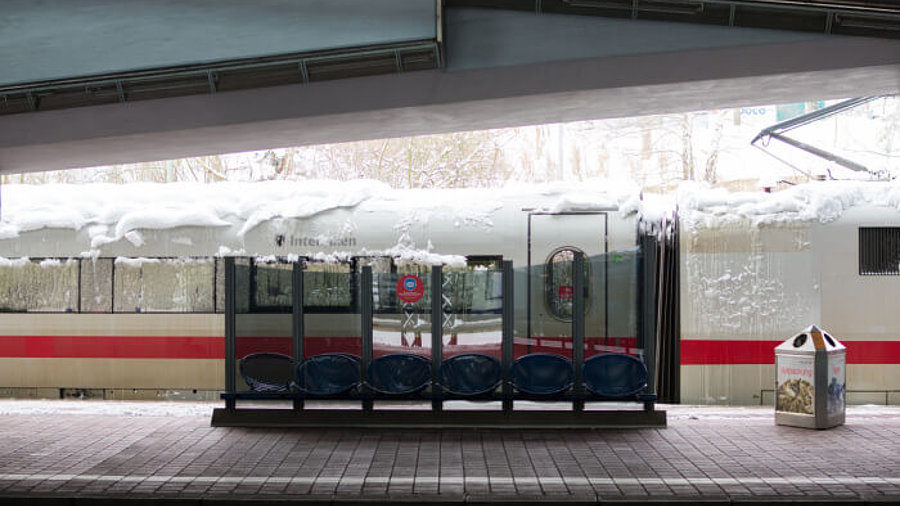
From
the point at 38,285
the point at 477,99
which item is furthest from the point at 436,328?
the point at 38,285

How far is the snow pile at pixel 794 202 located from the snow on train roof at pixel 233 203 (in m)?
1.02

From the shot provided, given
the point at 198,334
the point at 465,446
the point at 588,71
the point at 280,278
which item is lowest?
the point at 465,446

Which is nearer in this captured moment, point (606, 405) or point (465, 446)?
point (465, 446)

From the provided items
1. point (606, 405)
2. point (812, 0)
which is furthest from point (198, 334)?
point (812, 0)

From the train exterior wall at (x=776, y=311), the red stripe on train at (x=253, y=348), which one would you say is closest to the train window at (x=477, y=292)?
the red stripe on train at (x=253, y=348)

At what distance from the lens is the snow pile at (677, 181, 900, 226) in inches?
509

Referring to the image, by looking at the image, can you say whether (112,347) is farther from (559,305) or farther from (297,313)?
(559,305)

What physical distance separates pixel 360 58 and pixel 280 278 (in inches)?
123

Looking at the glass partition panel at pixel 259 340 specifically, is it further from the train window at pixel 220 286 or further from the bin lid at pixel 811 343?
the bin lid at pixel 811 343

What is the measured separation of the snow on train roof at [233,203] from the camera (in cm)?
1329

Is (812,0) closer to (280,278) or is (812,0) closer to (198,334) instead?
(280,278)

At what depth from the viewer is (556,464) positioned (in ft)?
29.2

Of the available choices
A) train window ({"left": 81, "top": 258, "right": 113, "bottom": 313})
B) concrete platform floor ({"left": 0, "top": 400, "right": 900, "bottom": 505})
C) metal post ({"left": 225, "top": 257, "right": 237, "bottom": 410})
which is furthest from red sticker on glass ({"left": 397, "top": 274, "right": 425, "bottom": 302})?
train window ({"left": 81, "top": 258, "right": 113, "bottom": 313})

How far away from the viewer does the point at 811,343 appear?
1092cm
